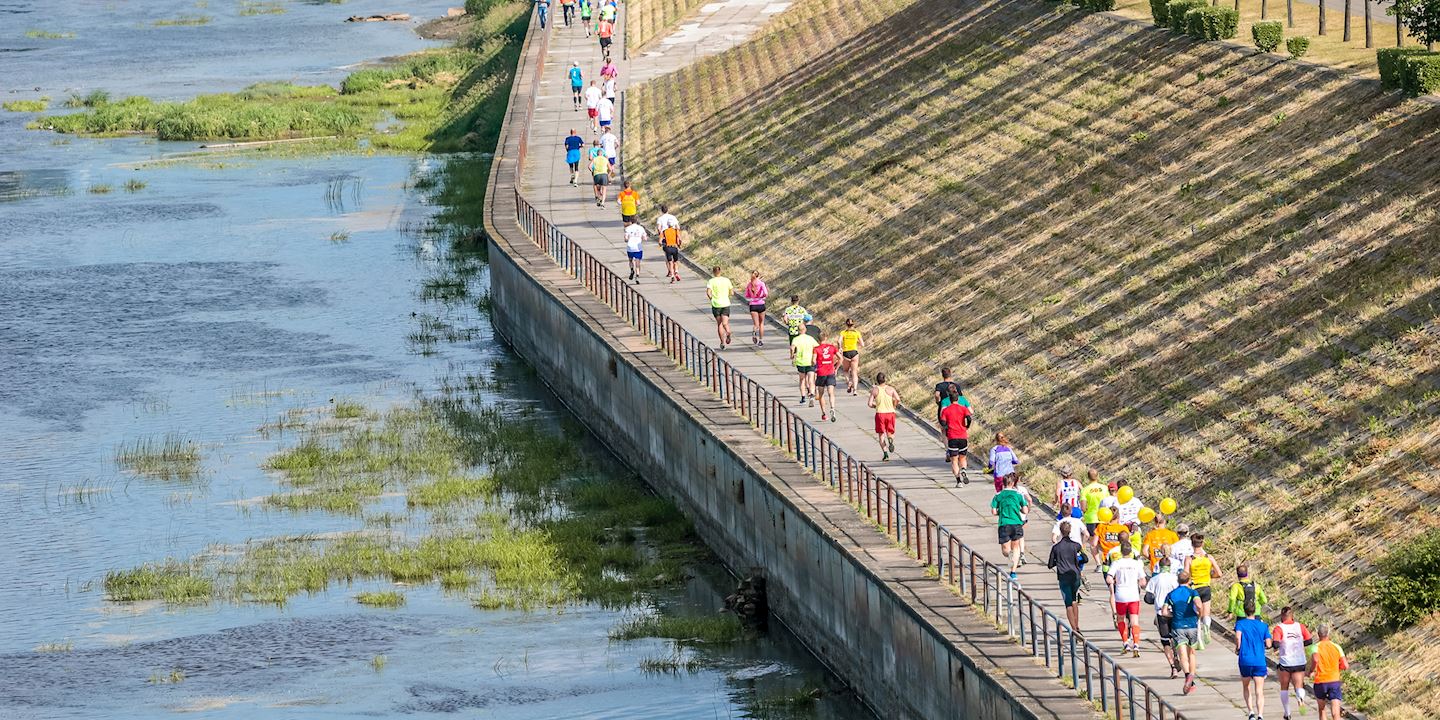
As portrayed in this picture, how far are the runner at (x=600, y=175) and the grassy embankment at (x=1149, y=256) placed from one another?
7.38ft

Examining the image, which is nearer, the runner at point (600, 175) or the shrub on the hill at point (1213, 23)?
the shrub on the hill at point (1213, 23)

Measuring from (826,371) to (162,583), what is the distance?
33.1 feet

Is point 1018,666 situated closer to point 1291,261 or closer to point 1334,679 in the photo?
point 1334,679

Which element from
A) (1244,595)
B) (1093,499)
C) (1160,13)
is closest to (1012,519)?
(1093,499)

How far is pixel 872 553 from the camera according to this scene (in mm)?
25625

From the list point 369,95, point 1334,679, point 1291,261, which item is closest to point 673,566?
point 1291,261

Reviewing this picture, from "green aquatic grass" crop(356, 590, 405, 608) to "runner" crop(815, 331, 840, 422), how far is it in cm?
646

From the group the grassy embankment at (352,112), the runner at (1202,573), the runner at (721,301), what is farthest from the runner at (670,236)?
the grassy embankment at (352,112)

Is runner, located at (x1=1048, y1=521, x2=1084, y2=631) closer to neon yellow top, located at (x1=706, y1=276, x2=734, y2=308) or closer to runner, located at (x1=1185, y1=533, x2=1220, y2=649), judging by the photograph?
runner, located at (x1=1185, y1=533, x2=1220, y2=649)

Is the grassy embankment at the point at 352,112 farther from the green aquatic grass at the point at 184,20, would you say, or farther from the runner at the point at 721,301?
the runner at the point at 721,301

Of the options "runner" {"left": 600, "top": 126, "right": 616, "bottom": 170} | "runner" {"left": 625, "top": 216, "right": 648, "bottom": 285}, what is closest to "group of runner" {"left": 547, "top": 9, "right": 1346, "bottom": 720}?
"runner" {"left": 625, "top": 216, "right": 648, "bottom": 285}

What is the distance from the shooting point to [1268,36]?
40875 mm

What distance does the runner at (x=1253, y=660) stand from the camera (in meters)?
20.3

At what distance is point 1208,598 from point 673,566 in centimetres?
1224
